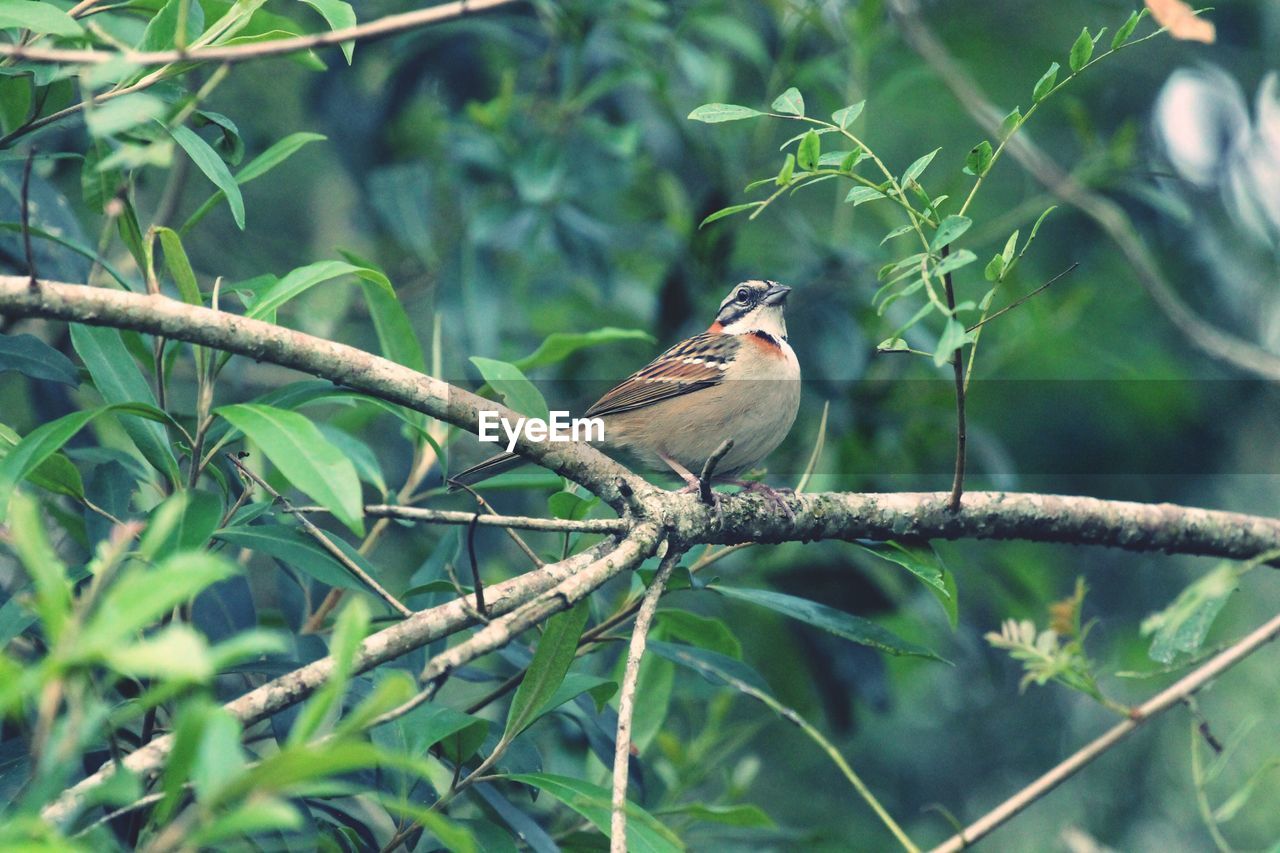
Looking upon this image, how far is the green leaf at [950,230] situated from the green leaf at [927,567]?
1.12m

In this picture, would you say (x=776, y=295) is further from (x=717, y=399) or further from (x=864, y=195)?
A: (x=864, y=195)

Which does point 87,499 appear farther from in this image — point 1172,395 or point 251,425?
point 1172,395

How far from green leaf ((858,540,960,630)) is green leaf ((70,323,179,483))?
1.88 metres

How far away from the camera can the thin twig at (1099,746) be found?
2381 mm

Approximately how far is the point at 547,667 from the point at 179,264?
4.18 ft

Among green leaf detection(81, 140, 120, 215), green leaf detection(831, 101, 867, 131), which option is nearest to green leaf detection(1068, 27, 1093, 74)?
green leaf detection(831, 101, 867, 131)

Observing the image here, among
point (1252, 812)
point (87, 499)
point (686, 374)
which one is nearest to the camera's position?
point (87, 499)

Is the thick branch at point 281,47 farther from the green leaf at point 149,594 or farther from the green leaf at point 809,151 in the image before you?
the green leaf at point 149,594

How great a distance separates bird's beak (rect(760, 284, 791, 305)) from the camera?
195 inches

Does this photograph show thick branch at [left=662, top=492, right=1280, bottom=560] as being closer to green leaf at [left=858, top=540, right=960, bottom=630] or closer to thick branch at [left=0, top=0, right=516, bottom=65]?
green leaf at [left=858, top=540, right=960, bottom=630]

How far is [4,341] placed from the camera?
9.57 ft

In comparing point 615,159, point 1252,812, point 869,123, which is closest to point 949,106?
point 869,123

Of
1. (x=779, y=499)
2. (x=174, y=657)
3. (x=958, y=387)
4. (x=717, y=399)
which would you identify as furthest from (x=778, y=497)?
(x=174, y=657)

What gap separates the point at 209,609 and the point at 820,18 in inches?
161
